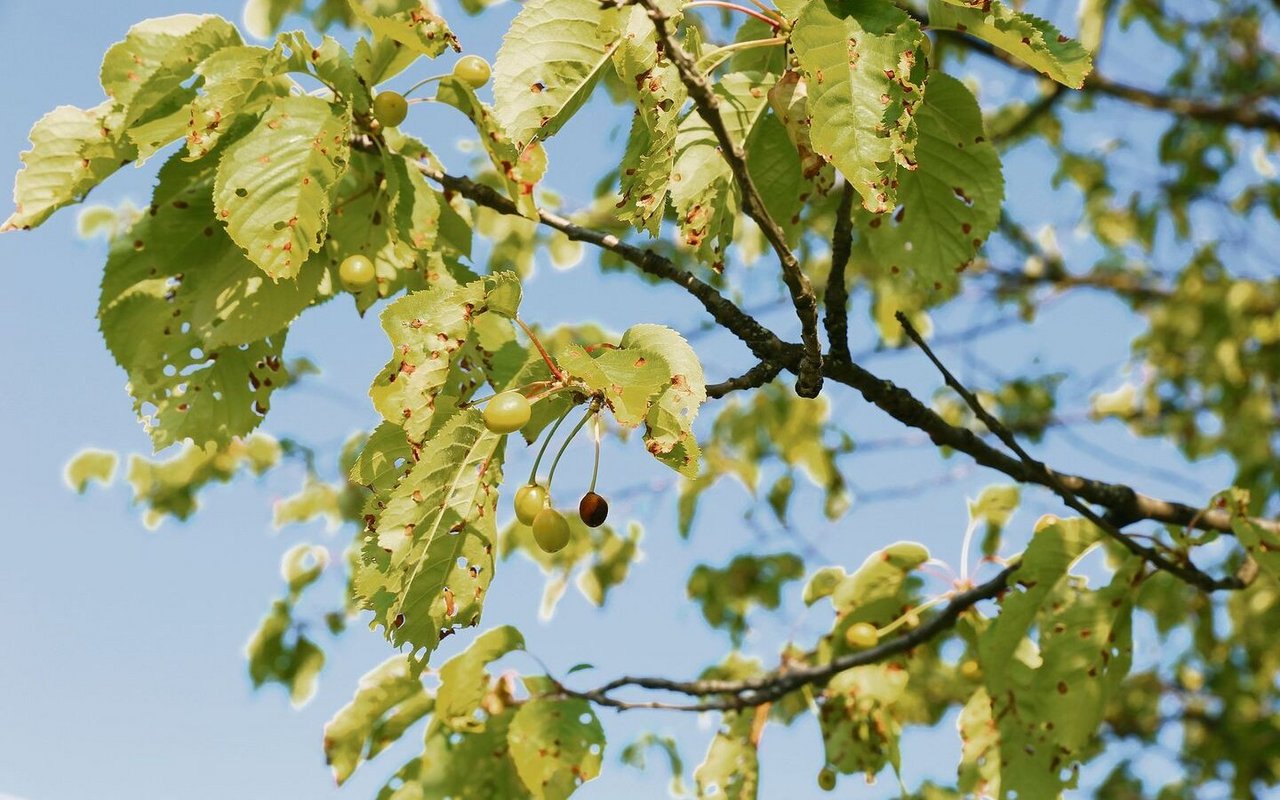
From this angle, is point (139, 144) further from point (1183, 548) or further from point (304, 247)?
point (1183, 548)

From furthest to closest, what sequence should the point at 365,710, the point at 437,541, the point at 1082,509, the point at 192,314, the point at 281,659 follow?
the point at 281,659
the point at 365,710
the point at 1082,509
the point at 192,314
the point at 437,541

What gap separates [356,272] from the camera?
5.19ft

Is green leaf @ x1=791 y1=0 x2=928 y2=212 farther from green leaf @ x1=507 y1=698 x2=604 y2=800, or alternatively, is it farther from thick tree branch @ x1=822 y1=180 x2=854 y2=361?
green leaf @ x1=507 y1=698 x2=604 y2=800

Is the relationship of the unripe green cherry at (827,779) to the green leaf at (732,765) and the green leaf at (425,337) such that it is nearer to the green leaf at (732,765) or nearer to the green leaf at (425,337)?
the green leaf at (732,765)

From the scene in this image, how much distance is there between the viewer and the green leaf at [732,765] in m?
2.69

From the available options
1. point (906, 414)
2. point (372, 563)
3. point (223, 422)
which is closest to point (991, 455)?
point (906, 414)

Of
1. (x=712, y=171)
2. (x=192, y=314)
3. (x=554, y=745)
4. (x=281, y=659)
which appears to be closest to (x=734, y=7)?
(x=712, y=171)

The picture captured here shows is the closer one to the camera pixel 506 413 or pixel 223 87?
pixel 506 413

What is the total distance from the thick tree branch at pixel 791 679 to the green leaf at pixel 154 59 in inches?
56.7

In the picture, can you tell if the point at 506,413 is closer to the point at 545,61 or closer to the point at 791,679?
the point at 545,61

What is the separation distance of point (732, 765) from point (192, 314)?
1.74 metres

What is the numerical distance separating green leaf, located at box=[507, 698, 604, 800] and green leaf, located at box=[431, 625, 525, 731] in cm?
11

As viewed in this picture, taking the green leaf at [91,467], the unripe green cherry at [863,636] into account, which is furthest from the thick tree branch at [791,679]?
the green leaf at [91,467]

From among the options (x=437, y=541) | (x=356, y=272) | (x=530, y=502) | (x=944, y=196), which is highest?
(x=944, y=196)
